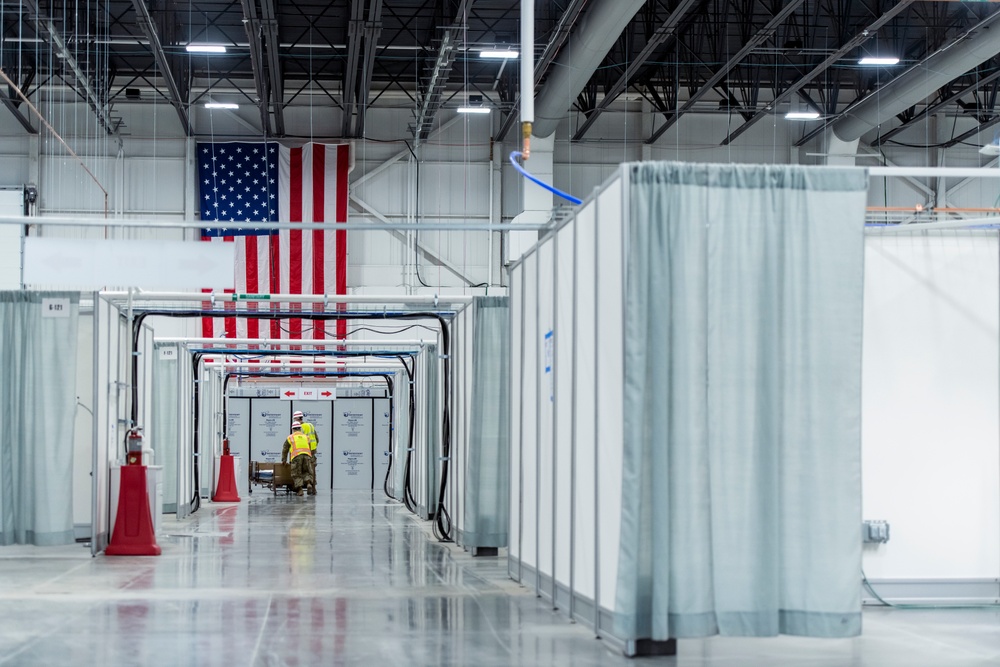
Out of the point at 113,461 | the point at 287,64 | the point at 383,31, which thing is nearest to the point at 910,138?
the point at 383,31

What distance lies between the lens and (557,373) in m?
8.36

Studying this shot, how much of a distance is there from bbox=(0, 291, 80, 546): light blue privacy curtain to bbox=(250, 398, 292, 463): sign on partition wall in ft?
64.8

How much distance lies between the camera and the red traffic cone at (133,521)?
1280 centimetres

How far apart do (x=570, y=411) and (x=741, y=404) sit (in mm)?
1568

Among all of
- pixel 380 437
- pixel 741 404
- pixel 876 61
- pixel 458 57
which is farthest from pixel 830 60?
pixel 380 437

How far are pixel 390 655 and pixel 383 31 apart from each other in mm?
16312

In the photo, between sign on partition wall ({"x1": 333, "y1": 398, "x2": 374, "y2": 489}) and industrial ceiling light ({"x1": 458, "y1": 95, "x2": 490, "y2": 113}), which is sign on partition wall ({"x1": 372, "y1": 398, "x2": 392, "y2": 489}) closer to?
sign on partition wall ({"x1": 333, "y1": 398, "x2": 374, "y2": 489})

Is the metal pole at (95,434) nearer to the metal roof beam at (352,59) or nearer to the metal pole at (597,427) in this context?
the metal pole at (597,427)

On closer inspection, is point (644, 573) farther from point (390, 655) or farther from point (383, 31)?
point (383, 31)

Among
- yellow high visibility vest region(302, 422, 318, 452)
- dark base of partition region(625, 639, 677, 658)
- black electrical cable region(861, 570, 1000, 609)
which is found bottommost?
black electrical cable region(861, 570, 1000, 609)

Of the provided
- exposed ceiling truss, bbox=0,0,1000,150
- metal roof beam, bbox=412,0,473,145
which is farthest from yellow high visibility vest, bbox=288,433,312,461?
metal roof beam, bbox=412,0,473,145

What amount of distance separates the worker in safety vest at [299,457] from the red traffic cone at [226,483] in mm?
1467

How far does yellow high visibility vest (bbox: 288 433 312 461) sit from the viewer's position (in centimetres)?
2598

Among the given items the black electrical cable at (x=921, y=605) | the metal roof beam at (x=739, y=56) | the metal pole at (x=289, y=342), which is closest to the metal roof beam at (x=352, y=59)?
the metal roof beam at (x=739, y=56)
